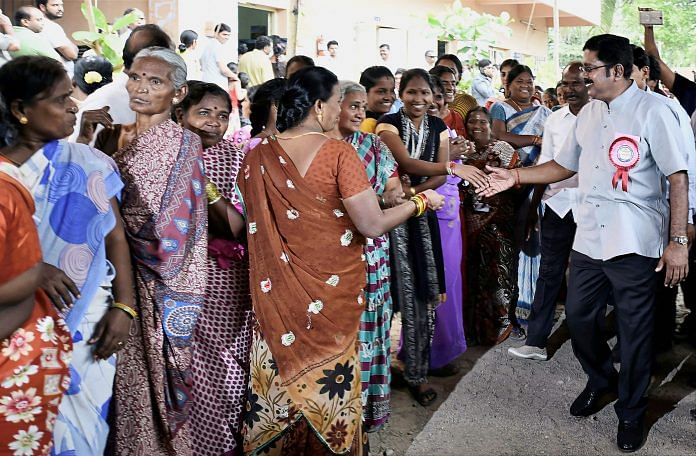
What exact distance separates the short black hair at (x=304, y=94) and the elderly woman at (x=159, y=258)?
0.38 metres

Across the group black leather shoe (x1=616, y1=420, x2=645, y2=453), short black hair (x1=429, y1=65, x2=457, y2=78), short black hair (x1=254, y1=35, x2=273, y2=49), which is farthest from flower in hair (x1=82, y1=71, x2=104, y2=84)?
short black hair (x1=254, y1=35, x2=273, y2=49)

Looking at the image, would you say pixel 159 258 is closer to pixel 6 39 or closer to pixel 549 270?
pixel 549 270

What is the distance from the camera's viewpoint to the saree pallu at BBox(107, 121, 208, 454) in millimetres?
2969

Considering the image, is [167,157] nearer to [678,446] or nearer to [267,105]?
[267,105]

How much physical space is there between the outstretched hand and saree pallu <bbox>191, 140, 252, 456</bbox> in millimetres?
1421

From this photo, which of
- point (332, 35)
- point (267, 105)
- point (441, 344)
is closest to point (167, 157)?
point (267, 105)

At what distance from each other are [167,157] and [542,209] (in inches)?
134

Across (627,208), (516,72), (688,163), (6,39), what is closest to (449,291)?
(627,208)

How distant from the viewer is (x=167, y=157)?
9.95 ft

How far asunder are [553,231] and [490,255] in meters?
0.54

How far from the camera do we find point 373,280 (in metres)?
3.95

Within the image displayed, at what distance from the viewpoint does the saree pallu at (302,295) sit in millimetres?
3100

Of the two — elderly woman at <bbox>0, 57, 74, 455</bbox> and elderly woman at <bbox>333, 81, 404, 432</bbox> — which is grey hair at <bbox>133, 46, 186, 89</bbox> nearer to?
elderly woman at <bbox>0, 57, 74, 455</bbox>

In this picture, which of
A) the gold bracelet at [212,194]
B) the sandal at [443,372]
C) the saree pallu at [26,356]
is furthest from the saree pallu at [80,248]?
the sandal at [443,372]
